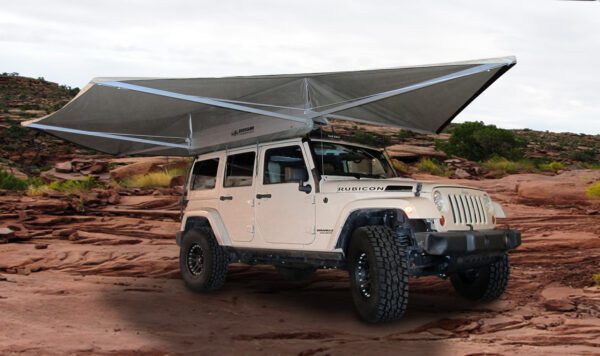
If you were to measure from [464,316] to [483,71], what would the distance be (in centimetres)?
293

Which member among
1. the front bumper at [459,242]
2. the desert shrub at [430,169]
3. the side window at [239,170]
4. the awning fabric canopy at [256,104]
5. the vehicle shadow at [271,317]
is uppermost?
the awning fabric canopy at [256,104]

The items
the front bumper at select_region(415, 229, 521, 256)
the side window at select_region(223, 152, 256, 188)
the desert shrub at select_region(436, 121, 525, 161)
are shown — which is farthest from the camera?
the desert shrub at select_region(436, 121, 525, 161)

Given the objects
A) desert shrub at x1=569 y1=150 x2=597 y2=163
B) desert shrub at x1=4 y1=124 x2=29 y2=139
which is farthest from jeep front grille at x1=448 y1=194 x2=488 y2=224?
desert shrub at x1=4 y1=124 x2=29 y2=139

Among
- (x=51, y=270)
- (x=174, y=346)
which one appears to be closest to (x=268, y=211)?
(x=174, y=346)

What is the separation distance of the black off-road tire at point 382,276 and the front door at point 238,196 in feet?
7.06

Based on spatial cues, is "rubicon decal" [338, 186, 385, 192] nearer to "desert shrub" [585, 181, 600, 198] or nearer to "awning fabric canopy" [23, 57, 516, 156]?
"awning fabric canopy" [23, 57, 516, 156]

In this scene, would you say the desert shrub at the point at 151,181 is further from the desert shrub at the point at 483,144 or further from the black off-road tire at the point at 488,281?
the desert shrub at the point at 483,144

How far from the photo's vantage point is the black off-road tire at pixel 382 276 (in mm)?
6172

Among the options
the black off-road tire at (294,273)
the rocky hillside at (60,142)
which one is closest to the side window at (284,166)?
the black off-road tire at (294,273)

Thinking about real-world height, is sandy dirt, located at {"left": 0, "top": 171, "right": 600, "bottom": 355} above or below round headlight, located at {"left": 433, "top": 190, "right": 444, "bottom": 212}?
below

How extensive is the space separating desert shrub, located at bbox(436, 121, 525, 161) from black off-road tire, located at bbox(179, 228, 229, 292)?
27.3 meters

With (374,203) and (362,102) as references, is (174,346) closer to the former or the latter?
(374,203)

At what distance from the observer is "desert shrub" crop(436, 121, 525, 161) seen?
33938mm

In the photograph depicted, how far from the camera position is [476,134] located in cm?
3444
